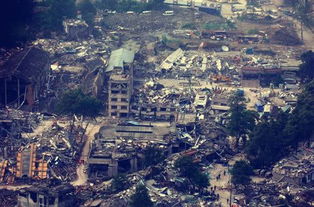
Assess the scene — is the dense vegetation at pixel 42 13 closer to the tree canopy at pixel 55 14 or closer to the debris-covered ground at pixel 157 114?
the tree canopy at pixel 55 14

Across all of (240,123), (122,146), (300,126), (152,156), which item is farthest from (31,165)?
(300,126)

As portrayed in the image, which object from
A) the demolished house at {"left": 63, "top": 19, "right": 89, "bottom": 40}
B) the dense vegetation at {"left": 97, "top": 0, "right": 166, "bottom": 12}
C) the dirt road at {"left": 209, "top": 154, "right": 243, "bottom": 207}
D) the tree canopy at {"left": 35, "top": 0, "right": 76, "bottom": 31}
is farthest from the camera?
the dense vegetation at {"left": 97, "top": 0, "right": 166, "bottom": 12}

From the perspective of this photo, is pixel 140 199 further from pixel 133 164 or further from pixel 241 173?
pixel 241 173

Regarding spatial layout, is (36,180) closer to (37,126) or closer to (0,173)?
(0,173)

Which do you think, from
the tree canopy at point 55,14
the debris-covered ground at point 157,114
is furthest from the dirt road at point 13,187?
the tree canopy at point 55,14

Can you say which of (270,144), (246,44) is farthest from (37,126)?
(246,44)

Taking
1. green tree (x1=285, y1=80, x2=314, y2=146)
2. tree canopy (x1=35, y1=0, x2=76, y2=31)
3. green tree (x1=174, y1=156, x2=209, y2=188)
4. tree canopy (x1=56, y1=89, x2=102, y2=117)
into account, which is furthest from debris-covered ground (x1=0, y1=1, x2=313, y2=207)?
tree canopy (x1=35, y1=0, x2=76, y2=31)

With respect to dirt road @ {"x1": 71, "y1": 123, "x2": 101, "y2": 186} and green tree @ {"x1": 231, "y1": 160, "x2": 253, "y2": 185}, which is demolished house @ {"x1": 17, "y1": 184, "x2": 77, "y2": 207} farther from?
green tree @ {"x1": 231, "y1": 160, "x2": 253, "y2": 185}
